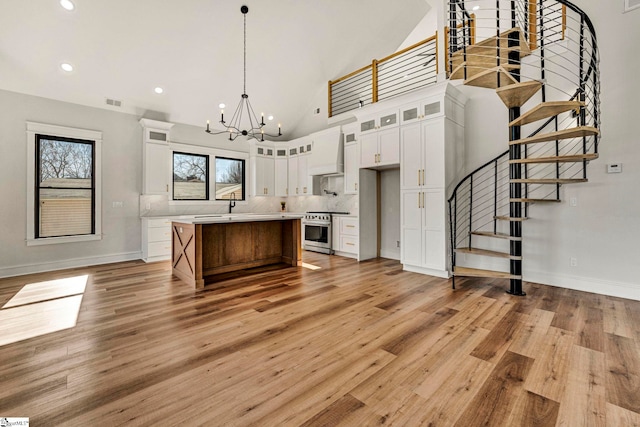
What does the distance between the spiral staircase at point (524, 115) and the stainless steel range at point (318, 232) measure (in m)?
2.66

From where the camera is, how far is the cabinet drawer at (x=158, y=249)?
557 centimetres

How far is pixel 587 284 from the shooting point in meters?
3.65

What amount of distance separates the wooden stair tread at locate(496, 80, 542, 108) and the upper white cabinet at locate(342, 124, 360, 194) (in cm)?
276

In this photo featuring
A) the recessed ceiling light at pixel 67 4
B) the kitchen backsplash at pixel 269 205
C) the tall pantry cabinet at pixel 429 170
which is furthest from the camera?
the kitchen backsplash at pixel 269 205

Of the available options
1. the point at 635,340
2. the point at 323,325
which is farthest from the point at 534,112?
the point at 323,325

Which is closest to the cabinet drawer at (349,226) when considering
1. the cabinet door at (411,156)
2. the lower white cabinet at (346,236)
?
the lower white cabinet at (346,236)

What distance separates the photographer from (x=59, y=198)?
201 inches

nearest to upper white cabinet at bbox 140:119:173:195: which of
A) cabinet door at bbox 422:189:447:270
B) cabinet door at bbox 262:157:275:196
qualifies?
cabinet door at bbox 262:157:275:196

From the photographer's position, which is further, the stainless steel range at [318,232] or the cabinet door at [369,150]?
the stainless steel range at [318,232]

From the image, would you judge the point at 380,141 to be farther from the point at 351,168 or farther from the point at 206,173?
the point at 206,173

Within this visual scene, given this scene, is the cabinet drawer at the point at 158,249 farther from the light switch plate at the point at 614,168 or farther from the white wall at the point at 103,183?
the light switch plate at the point at 614,168

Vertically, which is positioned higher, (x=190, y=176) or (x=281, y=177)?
(x=281, y=177)

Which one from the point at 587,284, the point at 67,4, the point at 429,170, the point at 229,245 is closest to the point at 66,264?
the point at 229,245

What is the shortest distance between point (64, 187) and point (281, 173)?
14.7 ft
